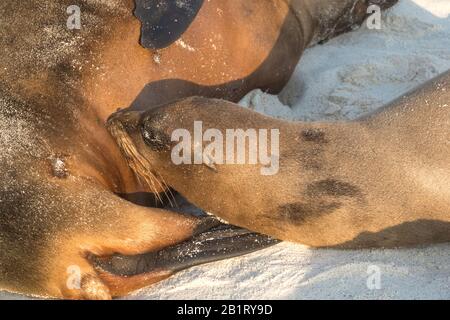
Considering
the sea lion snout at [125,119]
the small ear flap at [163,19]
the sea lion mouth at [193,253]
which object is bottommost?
the sea lion mouth at [193,253]

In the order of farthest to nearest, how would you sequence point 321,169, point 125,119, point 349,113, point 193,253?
point 349,113 < point 125,119 < point 193,253 < point 321,169

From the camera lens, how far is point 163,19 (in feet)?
12.2

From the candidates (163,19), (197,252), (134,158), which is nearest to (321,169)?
(197,252)

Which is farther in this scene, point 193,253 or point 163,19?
point 163,19

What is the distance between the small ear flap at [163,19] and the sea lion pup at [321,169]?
0.32 metres

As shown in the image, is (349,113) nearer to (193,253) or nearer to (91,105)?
(193,253)

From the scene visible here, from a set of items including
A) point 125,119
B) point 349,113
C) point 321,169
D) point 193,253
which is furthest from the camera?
point 349,113

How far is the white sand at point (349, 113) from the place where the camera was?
127 inches

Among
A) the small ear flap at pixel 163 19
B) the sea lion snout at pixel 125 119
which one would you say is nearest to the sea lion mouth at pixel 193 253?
the sea lion snout at pixel 125 119

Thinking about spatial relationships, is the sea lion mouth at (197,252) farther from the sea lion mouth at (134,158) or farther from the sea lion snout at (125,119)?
the sea lion snout at (125,119)

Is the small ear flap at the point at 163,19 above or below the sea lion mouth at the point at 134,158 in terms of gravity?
above

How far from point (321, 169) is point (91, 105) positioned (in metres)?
1.15

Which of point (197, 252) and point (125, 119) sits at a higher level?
point (125, 119)
